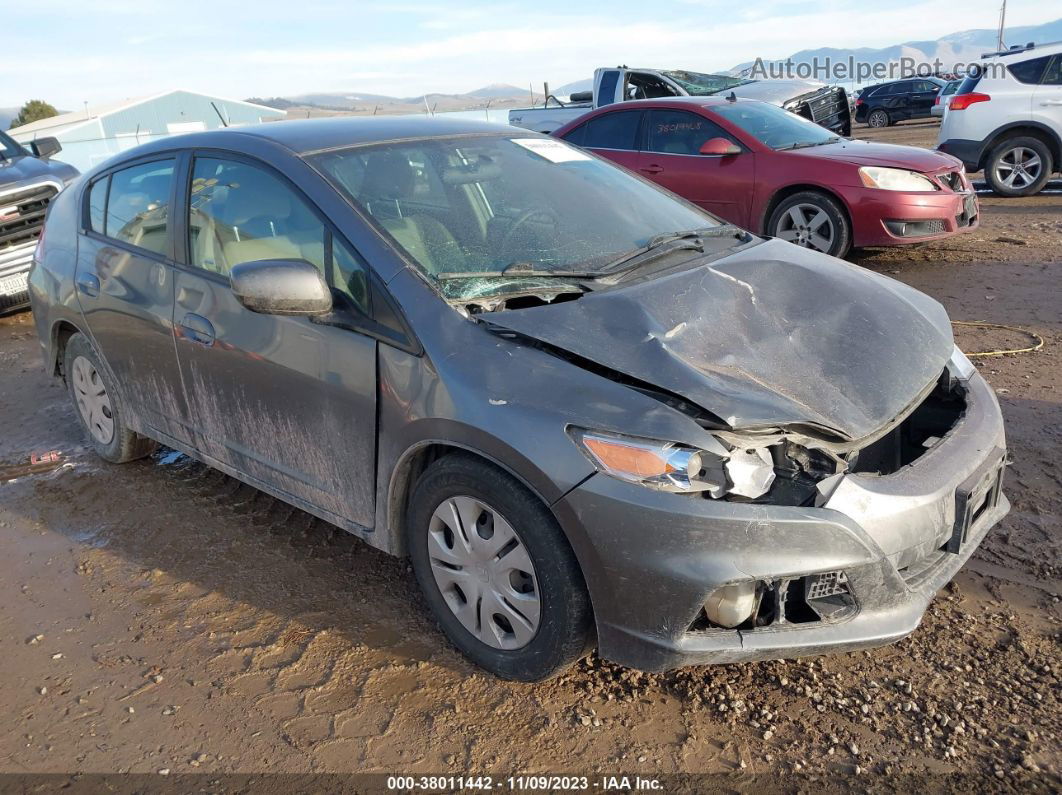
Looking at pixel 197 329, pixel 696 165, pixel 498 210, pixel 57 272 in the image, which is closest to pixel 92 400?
pixel 57 272

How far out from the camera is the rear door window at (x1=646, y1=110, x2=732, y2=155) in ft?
26.7

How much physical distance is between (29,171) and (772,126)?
23.6 feet

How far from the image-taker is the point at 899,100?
97.7 ft

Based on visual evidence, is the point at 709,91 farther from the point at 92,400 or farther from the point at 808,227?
the point at 92,400

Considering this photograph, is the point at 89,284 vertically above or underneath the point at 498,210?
underneath

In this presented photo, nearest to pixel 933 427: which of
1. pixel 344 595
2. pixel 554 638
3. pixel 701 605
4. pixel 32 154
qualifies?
pixel 701 605

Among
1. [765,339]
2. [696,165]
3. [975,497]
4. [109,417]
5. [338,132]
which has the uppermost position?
[338,132]

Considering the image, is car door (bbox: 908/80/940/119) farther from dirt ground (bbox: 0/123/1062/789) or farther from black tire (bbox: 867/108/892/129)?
dirt ground (bbox: 0/123/1062/789)

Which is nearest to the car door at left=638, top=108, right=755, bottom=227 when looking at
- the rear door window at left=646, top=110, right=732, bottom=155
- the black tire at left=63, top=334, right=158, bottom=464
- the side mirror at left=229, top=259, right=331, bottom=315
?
the rear door window at left=646, top=110, right=732, bottom=155

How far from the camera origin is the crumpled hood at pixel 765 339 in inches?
95.7

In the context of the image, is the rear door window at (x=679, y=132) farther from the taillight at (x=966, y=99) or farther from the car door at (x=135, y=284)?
the car door at (x=135, y=284)

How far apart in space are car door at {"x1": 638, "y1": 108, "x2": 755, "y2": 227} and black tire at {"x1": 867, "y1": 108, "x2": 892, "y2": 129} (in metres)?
25.6

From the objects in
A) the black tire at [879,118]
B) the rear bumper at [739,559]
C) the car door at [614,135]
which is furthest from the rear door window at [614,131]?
the black tire at [879,118]

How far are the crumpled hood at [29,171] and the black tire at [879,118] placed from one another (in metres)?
28.7
